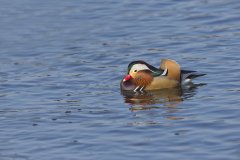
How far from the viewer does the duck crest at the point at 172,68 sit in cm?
1948

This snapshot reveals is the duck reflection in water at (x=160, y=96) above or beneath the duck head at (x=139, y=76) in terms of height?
beneath

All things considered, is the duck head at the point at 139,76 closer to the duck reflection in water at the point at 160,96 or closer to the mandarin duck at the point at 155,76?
the mandarin duck at the point at 155,76

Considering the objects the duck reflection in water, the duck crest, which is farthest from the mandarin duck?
the duck reflection in water

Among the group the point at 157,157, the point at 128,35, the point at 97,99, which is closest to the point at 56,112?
the point at 97,99

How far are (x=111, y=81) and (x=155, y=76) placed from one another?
3.91 ft

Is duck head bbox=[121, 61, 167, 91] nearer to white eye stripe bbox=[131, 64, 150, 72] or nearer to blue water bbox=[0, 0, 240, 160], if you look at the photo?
white eye stripe bbox=[131, 64, 150, 72]

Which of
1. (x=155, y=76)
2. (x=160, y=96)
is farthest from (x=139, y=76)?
(x=160, y=96)

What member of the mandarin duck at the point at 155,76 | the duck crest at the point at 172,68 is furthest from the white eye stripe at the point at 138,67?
the duck crest at the point at 172,68

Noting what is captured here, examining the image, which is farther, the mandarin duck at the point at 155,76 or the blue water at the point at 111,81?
the mandarin duck at the point at 155,76

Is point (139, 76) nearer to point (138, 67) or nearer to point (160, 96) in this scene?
point (138, 67)

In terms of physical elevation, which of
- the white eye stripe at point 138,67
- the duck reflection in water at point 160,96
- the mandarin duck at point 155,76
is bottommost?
the duck reflection in water at point 160,96

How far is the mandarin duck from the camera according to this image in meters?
19.5

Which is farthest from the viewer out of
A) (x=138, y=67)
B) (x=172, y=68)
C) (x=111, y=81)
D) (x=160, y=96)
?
(x=111, y=81)

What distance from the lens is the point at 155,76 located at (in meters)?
19.7
